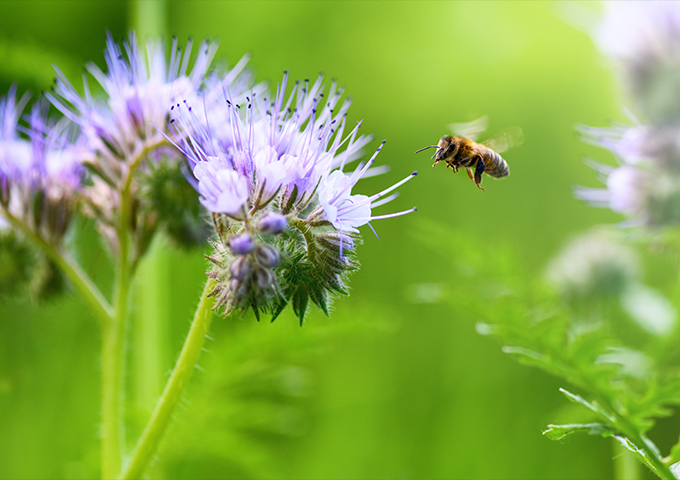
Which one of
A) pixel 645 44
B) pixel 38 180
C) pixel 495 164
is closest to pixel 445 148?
pixel 495 164

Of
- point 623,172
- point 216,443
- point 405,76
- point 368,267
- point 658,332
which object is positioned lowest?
point 216,443

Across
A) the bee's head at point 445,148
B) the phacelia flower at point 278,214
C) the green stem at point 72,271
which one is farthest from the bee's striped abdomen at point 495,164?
the green stem at point 72,271

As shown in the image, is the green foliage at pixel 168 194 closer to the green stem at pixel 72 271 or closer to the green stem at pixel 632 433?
the green stem at pixel 72 271

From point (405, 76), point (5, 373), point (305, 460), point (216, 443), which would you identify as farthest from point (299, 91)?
point (405, 76)

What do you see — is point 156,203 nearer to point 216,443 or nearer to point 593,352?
point 216,443

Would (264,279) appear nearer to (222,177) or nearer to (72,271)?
(222,177)
